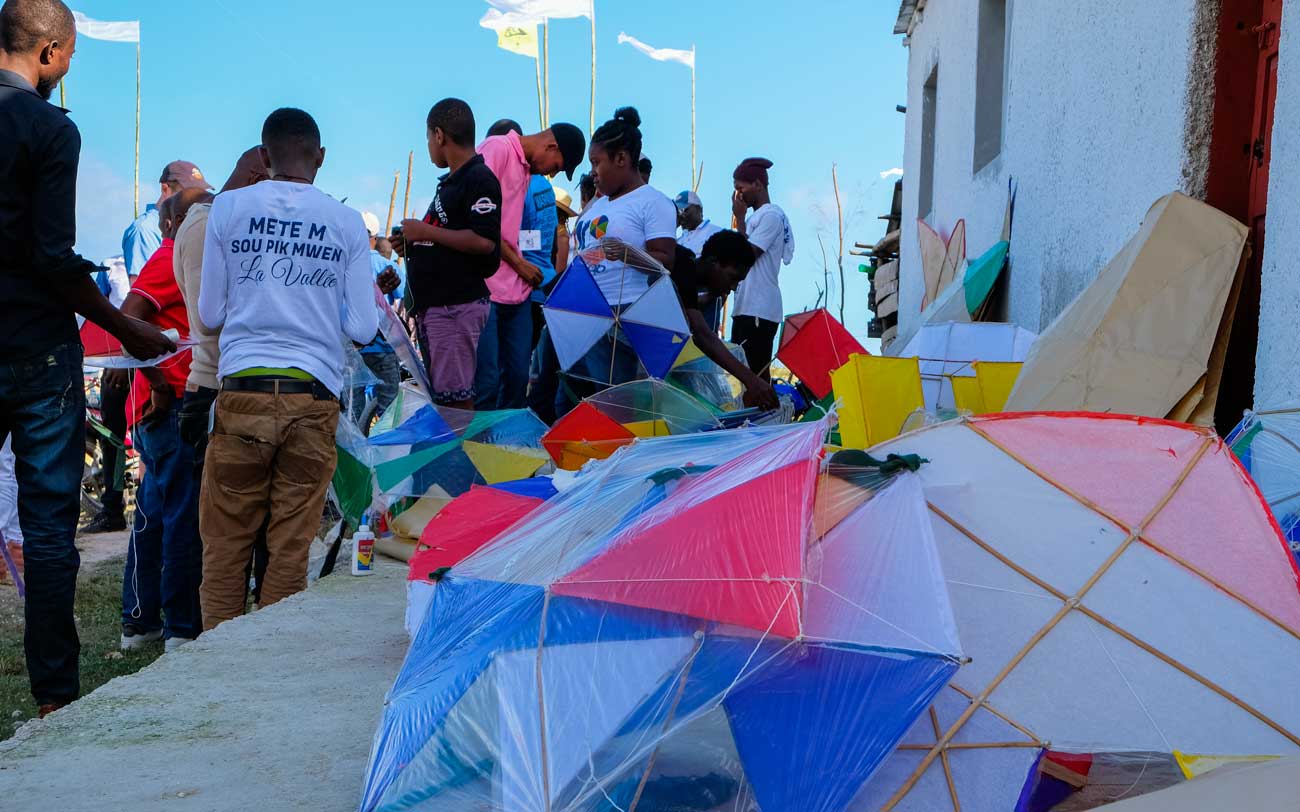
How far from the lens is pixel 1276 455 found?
2898 millimetres

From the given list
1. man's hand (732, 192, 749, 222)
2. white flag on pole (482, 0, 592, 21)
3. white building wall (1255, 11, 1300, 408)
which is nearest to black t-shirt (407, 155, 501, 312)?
white building wall (1255, 11, 1300, 408)

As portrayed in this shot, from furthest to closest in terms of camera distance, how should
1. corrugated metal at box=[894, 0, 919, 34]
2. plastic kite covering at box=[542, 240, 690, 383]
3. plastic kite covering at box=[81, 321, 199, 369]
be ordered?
corrugated metal at box=[894, 0, 919, 34]
plastic kite covering at box=[542, 240, 690, 383]
plastic kite covering at box=[81, 321, 199, 369]

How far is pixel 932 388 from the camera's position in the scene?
478 cm

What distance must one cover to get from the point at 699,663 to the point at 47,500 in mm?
1892

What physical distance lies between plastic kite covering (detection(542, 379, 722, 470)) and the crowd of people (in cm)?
43

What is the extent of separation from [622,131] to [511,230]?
67 centimetres

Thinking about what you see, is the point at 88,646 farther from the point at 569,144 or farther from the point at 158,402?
the point at 569,144

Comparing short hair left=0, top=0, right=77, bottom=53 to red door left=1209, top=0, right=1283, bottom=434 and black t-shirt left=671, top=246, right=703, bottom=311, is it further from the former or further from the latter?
red door left=1209, top=0, right=1283, bottom=434

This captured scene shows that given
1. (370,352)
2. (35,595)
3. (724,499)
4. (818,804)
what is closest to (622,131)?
(370,352)

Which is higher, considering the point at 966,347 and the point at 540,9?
the point at 540,9

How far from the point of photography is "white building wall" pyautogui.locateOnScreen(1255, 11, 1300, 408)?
310cm

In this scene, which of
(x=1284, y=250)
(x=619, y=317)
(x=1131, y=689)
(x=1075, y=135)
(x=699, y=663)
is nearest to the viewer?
(x=699, y=663)

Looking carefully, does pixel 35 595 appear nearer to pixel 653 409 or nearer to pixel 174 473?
pixel 174 473

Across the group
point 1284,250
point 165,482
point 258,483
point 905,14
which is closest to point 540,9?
point 905,14
